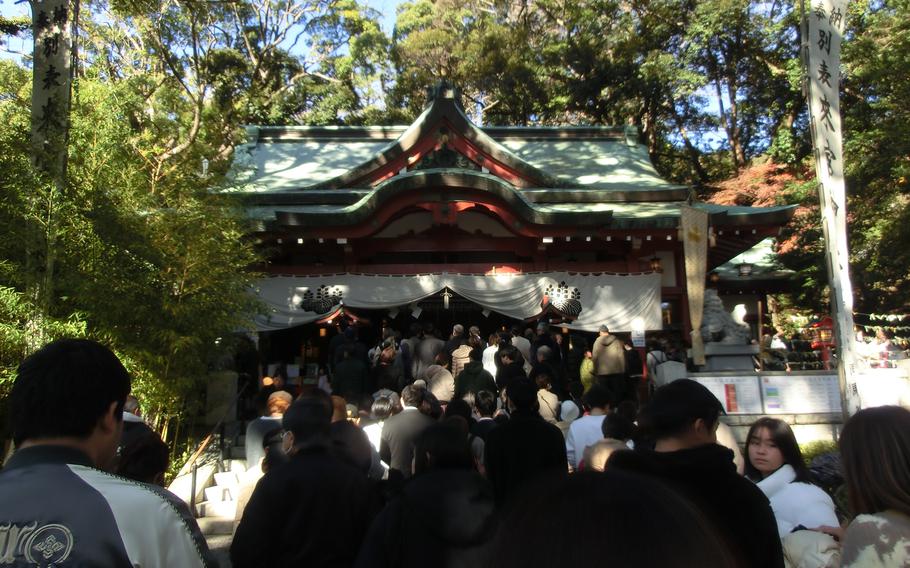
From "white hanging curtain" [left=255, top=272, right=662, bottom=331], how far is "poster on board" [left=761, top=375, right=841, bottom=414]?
3.27 meters

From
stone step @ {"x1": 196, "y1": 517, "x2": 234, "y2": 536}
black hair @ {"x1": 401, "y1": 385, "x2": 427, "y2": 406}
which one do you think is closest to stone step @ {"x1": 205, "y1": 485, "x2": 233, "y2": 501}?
stone step @ {"x1": 196, "y1": 517, "x2": 234, "y2": 536}

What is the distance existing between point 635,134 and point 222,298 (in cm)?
1398

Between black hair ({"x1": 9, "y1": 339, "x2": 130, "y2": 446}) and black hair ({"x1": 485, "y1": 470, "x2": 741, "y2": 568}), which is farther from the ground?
black hair ({"x1": 9, "y1": 339, "x2": 130, "y2": 446})

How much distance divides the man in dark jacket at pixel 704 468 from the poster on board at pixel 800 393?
7.67 meters

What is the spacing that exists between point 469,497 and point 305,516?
0.64 m

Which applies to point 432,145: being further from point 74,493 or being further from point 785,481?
point 74,493

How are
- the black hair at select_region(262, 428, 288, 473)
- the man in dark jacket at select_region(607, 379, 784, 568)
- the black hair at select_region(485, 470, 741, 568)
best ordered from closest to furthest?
the black hair at select_region(485, 470, 741, 568), the man in dark jacket at select_region(607, 379, 784, 568), the black hair at select_region(262, 428, 288, 473)

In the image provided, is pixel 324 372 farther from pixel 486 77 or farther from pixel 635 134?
pixel 486 77

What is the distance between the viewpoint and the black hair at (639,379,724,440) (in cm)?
232

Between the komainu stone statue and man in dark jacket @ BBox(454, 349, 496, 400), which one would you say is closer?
man in dark jacket @ BBox(454, 349, 496, 400)

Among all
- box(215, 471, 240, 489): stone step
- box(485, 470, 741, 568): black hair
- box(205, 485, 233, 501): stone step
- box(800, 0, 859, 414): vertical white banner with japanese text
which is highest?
box(800, 0, 859, 414): vertical white banner with japanese text

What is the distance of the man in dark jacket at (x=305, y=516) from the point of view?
8.48 ft

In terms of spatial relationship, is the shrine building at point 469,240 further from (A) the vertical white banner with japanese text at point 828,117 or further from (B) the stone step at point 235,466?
(B) the stone step at point 235,466

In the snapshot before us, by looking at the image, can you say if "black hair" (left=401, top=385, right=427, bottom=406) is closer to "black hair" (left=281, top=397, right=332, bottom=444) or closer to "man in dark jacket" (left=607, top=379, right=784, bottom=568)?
"black hair" (left=281, top=397, right=332, bottom=444)
